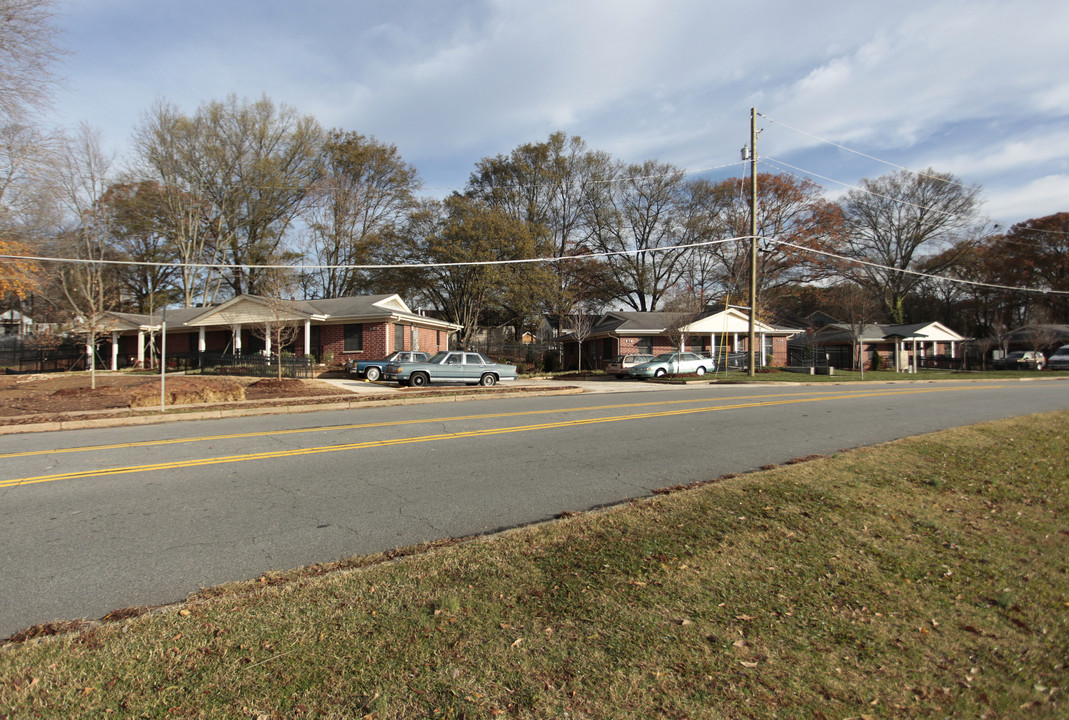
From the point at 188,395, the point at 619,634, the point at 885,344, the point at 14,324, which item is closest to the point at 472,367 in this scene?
the point at 188,395

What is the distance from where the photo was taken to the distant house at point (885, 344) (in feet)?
155

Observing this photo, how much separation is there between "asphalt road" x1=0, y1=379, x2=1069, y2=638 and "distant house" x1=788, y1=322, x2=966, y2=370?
37882mm

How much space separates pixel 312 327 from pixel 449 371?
13583 millimetres

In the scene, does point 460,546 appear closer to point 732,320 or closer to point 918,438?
point 918,438

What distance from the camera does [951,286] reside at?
6372cm

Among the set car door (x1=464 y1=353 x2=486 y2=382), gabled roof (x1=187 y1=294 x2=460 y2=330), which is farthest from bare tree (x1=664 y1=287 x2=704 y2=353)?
car door (x1=464 y1=353 x2=486 y2=382)

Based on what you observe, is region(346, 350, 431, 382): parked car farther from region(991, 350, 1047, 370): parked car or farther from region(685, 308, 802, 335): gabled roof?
region(991, 350, 1047, 370): parked car

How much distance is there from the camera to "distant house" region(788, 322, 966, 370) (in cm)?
4716

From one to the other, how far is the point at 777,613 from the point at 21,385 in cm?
2775

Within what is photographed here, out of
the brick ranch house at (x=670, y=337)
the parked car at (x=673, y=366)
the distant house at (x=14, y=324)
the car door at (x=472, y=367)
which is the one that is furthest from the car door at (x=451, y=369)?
the distant house at (x=14, y=324)

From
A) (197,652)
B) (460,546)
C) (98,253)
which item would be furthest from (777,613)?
(98,253)

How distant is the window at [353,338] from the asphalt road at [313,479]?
1822cm

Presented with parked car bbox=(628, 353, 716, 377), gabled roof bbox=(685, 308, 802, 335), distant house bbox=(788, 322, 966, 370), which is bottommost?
parked car bbox=(628, 353, 716, 377)

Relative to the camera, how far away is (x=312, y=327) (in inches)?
1262
